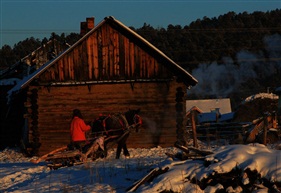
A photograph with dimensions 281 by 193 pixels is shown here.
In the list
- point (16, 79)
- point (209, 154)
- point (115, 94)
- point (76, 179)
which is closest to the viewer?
point (209, 154)

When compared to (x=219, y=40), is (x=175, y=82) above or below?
below

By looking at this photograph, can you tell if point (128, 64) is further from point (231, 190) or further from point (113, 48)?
point (231, 190)

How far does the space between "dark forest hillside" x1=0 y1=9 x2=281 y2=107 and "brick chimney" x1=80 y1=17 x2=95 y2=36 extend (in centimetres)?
7291

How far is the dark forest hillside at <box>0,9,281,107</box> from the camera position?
10919 cm

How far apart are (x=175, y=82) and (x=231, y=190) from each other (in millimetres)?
16978

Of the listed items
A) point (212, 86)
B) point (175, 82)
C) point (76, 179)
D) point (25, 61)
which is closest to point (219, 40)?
point (212, 86)

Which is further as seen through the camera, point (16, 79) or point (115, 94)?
point (16, 79)

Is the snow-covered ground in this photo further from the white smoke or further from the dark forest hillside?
the white smoke

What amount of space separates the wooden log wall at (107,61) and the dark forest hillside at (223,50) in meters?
76.6

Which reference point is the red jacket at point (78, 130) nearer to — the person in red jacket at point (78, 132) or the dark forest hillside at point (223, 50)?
the person in red jacket at point (78, 132)

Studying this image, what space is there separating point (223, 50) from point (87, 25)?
89316 mm

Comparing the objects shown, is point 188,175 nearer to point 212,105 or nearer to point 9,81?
point 9,81

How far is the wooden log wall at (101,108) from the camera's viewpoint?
26188 millimetres

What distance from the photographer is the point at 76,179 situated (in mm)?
11797
